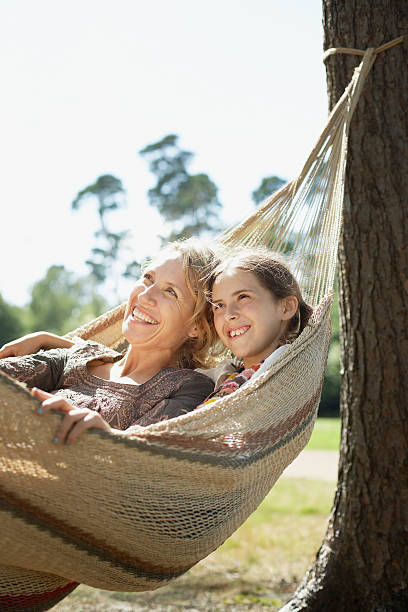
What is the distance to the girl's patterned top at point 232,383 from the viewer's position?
1.77 m

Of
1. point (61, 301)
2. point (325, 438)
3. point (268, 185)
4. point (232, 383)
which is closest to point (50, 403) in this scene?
point (232, 383)

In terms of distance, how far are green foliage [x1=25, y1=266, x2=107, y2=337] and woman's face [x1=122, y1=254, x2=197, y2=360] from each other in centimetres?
2613

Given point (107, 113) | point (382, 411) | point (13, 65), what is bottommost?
point (382, 411)

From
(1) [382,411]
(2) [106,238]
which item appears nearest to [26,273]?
(2) [106,238]

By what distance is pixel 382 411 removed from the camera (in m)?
2.55

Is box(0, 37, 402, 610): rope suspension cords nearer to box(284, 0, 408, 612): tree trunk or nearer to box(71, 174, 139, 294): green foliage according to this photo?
box(284, 0, 408, 612): tree trunk

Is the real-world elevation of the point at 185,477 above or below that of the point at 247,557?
above

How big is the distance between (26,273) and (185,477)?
101ft

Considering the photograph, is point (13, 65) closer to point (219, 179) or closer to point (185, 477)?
point (219, 179)

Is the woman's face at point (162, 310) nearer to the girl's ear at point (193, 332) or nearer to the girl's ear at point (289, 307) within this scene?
the girl's ear at point (193, 332)

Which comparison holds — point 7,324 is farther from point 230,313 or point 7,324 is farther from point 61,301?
point 230,313

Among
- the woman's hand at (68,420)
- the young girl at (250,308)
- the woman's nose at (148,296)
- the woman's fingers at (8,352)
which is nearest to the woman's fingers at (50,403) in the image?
the woman's hand at (68,420)

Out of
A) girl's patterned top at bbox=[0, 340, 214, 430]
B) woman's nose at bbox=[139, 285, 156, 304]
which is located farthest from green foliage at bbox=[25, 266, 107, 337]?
woman's nose at bbox=[139, 285, 156, 304]

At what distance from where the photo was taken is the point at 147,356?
6.59 feet
